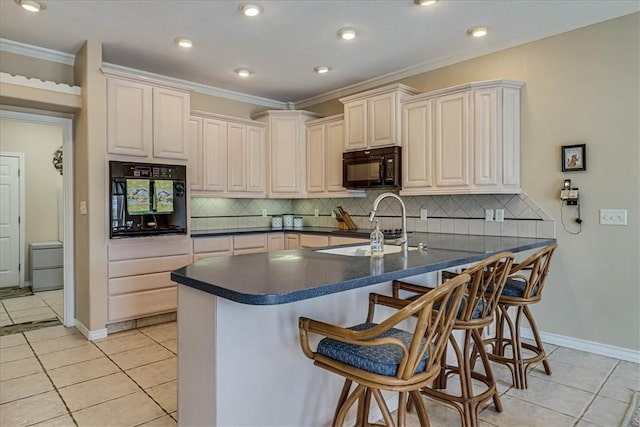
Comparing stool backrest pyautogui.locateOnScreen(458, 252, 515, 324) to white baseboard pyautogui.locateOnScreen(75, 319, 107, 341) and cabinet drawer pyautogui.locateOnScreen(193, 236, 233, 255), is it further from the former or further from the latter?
white baseboard pyautogui.locateOnScreen(75, 319, 107, 341)

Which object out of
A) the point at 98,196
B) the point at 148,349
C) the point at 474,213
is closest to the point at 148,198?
the point at 98,196

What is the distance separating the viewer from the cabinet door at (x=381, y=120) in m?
4.00

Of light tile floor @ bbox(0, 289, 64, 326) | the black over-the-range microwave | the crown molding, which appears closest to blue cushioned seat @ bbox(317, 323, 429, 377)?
the black over-the-range microwave

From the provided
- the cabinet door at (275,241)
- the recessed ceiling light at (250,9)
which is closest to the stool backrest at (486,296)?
the recessed ceiling light at (250,9)

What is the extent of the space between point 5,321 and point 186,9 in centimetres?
372

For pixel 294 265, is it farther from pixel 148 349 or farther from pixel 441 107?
pixel 441 107

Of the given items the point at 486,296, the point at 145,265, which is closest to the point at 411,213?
the point at 486,296

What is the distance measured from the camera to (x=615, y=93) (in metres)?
3.00

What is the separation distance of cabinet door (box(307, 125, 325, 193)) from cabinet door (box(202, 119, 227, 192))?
106 centimetres

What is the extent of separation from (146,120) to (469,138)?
3025mm

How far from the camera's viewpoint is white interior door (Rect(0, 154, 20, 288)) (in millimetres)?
5676

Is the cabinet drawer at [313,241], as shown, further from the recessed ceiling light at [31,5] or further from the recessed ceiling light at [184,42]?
the recessed ceiling light at [31,5]

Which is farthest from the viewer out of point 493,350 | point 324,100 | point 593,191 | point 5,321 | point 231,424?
point 324,100

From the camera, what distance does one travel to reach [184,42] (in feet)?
11.6
